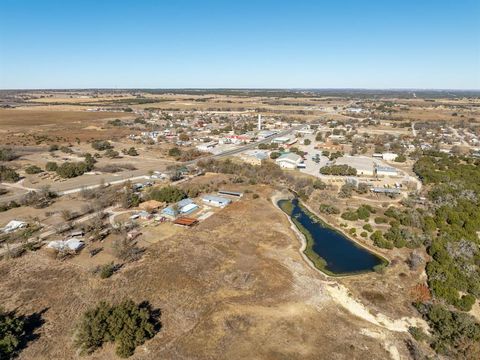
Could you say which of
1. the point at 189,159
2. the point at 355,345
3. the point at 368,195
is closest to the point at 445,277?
the point at 355,345

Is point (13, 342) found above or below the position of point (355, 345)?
above

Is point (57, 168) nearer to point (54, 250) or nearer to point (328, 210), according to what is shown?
point (54, 250)

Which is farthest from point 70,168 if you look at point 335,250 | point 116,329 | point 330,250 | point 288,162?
point 335,250

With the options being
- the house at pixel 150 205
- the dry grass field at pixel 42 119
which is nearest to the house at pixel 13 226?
the house at pixel 150 205

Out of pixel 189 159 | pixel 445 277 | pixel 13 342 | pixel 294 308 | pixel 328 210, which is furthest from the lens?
pixel 189 159

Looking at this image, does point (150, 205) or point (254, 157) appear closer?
point (150, 205)

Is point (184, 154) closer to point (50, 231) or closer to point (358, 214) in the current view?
point (50, 231)

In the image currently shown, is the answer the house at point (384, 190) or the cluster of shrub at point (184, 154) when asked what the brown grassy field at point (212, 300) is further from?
the cluster of shrub at point (184, 154)
